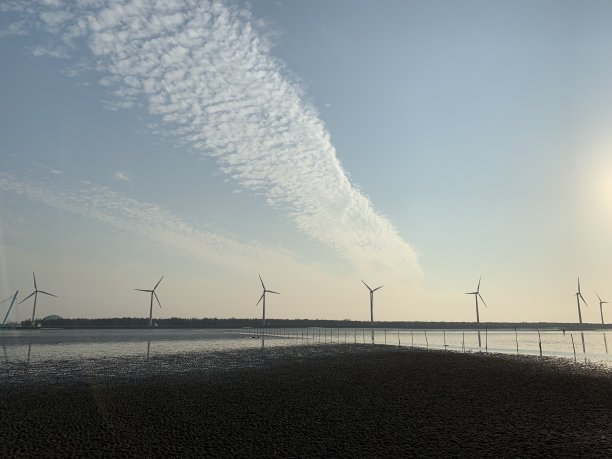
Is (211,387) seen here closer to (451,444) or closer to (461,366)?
(451,444)

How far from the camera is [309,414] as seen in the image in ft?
63.6

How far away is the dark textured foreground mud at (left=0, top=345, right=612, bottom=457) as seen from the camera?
14.7 m

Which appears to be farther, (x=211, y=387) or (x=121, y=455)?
(x=211, y=387)

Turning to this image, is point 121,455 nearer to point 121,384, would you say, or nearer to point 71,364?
point 121,384

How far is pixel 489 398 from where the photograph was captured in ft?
75.7

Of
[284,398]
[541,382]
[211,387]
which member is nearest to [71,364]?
[211,387]

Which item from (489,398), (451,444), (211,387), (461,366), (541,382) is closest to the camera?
(451,444)

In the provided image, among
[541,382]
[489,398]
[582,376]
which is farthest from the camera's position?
[582,376]

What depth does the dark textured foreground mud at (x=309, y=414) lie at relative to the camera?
14680 mm

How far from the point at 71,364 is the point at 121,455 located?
31.5 m

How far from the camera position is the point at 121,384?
91.6 feet

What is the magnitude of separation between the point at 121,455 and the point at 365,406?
11.3 m

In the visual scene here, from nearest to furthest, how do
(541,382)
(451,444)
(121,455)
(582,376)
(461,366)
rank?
1. (121,455)
2. (451,444)
3. (541,382)
4. (582,376)
5. (461,366)

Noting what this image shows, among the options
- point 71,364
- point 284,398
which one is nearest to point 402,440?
point 284,398
